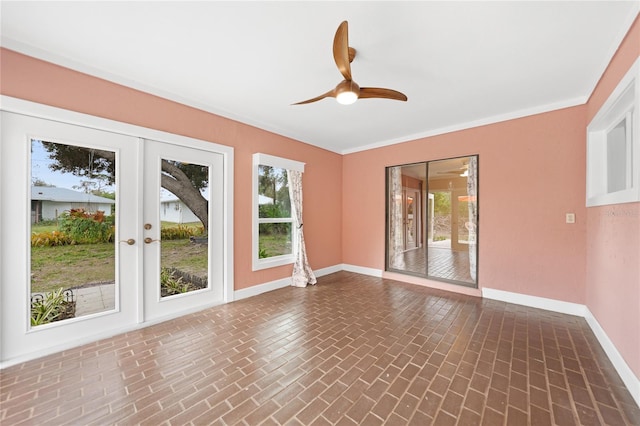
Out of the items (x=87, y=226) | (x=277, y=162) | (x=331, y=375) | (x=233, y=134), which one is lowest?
(x=331, y=375)

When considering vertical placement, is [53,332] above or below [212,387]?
above

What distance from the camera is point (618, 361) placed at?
6.75 feet

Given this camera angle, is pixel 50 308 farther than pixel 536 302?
No

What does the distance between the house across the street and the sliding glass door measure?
180 inches

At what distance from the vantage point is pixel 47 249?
2346 mm

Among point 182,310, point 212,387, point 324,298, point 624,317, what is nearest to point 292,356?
point 212,387

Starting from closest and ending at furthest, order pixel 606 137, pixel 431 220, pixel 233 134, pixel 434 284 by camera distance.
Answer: pixel 606 137
pixel 233 134
pixel 434 284
pixel 431 220

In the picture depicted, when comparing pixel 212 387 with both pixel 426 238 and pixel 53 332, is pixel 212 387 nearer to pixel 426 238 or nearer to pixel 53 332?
pixel 53 332

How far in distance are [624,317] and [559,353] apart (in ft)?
2.02

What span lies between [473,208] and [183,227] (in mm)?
4430

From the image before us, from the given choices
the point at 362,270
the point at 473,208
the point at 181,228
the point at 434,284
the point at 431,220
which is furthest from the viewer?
the point at 362,270

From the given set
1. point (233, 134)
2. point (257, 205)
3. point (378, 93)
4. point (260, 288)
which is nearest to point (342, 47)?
point (378, 93)

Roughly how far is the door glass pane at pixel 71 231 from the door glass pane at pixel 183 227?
50cm

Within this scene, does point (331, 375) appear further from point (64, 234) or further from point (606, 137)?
point (606, 137)
